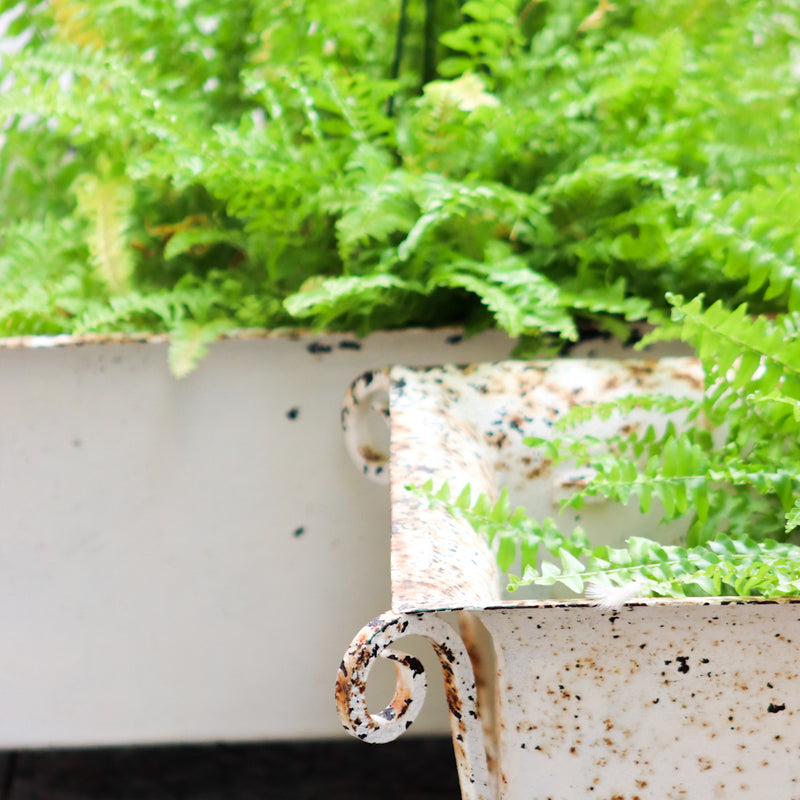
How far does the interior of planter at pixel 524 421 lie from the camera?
557mm

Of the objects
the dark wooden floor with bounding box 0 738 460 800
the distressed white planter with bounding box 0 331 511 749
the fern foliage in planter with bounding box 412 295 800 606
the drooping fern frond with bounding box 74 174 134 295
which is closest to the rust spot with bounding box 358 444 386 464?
the distressed white planter with bounding box 0 331 511 749

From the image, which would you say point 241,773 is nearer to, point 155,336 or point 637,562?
point 155,336

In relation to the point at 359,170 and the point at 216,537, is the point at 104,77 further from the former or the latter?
the point at 216,537

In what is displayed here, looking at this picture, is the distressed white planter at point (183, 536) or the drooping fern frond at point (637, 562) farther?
the distressed white planter at point (183, 536)

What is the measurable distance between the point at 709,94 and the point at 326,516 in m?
0.56

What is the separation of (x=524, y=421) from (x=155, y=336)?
370 millimetres

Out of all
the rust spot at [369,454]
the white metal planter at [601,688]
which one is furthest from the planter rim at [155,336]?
the white metal planter at [601,688]

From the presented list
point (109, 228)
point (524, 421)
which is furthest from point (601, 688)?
point (109, 228)

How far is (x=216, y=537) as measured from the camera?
32.0 inches

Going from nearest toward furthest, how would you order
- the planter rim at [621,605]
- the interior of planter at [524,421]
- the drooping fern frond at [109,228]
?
the planter rim at [621,605] → the interior of planter at [524,421] → the drooping fern frond at [109,228]

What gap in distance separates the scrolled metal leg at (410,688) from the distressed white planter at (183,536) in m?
0.42

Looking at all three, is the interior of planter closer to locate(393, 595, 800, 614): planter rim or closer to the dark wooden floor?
locate(393, 595, 800, 614): planter rim

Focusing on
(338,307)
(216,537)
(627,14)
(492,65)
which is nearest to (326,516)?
(216,537)

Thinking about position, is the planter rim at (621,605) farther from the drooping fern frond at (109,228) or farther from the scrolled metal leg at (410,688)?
the drooping fern frond at (109,228)
